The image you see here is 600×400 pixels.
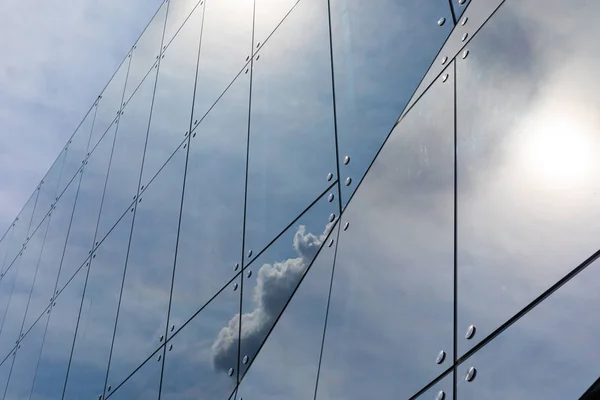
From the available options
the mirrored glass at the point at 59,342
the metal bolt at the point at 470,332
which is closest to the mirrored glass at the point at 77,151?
the mirrored glass at the point at 59,342

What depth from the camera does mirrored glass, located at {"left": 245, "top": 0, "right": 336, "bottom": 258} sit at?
6078mm

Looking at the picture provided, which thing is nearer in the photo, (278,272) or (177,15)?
(278,272)

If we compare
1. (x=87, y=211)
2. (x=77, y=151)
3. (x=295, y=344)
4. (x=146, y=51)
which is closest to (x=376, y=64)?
(x=295, y=344)

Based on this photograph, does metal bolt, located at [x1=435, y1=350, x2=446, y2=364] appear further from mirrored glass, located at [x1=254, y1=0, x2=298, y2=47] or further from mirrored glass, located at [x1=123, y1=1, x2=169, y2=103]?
mirrored glass, located at [x1=123, y1=1, x2=169, y2=103]

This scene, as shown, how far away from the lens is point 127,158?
11.9 meters

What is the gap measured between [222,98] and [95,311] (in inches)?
165

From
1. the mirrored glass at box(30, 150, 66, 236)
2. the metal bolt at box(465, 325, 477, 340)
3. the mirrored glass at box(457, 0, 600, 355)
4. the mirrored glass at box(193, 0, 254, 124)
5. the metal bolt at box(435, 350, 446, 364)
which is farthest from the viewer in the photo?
the mirrored glass at box(30, 150, 66, 236)

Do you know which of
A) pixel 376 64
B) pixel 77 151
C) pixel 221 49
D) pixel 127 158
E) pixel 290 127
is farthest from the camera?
pixel 77 151

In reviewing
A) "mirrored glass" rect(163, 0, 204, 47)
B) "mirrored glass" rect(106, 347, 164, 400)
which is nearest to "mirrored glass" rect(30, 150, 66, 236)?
"mirrored glass" rect(163, 0, 204, 47)

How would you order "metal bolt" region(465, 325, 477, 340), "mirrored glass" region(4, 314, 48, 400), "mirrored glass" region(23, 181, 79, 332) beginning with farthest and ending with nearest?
"mirrored glass" region(23, 181, 79, 332), "mirrored glass" region(4, 314, 48, 400), "metal bolt" region(465, 325, 477, 340)

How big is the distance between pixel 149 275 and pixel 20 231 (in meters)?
13.3

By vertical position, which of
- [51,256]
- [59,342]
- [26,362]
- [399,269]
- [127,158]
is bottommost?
[399,269]

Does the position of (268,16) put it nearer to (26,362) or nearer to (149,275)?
(149,275)

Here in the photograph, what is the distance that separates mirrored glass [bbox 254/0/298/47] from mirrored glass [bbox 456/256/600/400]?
5.09 meters
